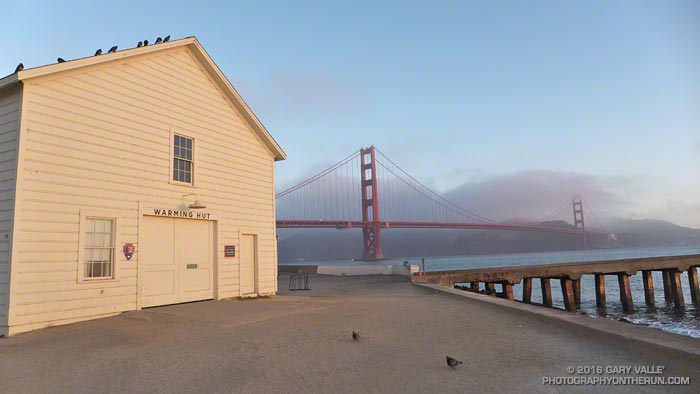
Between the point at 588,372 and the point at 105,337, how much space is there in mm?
7727

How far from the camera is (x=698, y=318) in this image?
22.8 meters

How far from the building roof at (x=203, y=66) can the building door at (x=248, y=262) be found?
3114 millimetres

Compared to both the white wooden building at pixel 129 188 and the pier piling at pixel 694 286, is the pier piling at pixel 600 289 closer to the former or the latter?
the pier piling at pixel 694 286

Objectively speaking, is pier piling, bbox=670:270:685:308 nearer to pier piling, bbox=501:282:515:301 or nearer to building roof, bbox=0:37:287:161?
pier piling, bbox=501:282:515:301

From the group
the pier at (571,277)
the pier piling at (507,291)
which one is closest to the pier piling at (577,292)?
the pier at (571,277)

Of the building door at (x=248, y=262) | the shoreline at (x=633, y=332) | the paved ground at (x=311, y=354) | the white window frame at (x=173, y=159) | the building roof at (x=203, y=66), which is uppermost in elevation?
the building roof at (x=203, y=66)

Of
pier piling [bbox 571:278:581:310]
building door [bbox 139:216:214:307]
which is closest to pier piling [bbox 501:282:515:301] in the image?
pier piling [bbox 571:278:581:310]

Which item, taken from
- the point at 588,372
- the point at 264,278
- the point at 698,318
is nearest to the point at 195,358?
the point at 588,372

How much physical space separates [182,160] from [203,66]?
304cm

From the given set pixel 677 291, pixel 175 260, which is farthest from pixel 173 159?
pixel 677 291

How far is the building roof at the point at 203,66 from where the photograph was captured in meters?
9.38

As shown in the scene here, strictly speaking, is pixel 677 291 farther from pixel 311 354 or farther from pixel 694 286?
pixel 311 354

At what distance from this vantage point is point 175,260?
12.5m

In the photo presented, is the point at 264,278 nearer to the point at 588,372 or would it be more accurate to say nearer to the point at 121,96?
the point at 121,96
